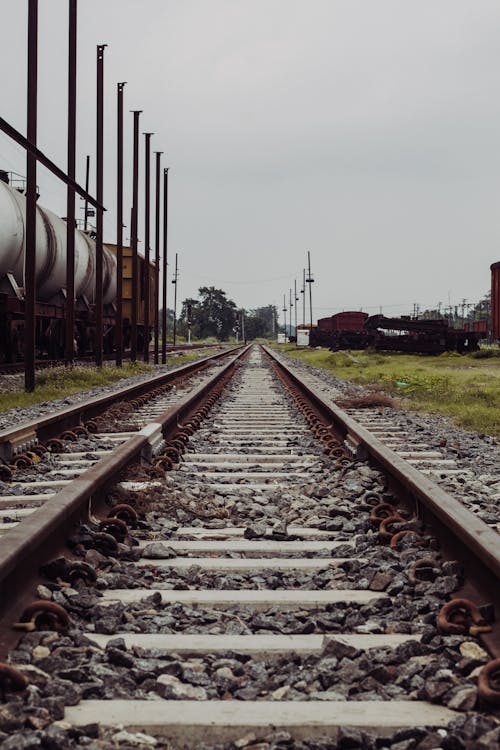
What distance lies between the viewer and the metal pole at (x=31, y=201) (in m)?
12.9

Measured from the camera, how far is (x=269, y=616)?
2824mm

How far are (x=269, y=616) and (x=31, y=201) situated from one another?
1142cm

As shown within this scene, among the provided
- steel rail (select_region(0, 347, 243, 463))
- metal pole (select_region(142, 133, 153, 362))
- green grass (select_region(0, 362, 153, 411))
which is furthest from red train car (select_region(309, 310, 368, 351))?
steel rail (select_region(0, 347, 243, 463))

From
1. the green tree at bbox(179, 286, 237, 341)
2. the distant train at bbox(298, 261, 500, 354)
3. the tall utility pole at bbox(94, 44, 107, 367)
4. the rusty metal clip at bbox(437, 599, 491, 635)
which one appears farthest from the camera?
the green tree at bbox(179, 286, 237, 341)

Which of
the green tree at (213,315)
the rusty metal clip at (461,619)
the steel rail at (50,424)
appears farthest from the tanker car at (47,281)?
the green tree at (213,315)

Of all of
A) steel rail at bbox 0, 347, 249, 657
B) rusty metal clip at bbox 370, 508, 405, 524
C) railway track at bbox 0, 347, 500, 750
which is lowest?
railway track at bbox 0, 347, 500, 750

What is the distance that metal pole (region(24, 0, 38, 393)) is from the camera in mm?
12914

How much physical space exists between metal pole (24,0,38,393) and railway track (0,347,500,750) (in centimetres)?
852

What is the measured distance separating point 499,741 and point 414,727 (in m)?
0.20

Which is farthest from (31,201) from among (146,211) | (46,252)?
(146,211)

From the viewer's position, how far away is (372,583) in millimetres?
3127

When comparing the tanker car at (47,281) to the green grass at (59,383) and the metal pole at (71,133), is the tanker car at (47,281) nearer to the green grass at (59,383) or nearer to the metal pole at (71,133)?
the metal pole at (71,133)

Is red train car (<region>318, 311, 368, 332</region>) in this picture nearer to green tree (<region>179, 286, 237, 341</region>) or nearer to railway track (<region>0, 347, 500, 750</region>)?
railway track (<region>0, 347, 500, 750</region>)

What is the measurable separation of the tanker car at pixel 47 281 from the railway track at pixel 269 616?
1194cm
